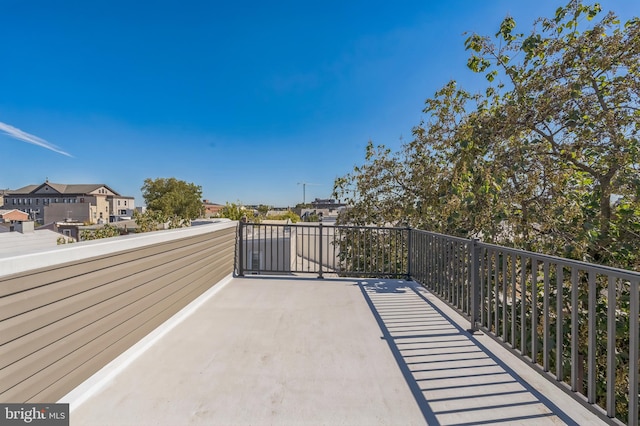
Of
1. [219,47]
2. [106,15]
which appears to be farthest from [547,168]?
[106,15]

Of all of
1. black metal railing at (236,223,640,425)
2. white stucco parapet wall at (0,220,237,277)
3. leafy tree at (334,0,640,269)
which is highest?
leafy tree at (334,0,640,269)

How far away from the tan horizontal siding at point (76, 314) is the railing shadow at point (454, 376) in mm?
2090

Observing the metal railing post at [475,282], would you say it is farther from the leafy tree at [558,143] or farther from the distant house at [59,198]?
the distant house at [59,198]

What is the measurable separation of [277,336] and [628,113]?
5.22 m

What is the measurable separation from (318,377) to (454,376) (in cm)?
96

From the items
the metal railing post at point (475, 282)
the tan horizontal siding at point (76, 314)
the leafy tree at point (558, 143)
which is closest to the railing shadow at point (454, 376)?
the metal railing post at point (475, 282)

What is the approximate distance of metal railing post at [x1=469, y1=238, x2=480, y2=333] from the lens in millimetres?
2465

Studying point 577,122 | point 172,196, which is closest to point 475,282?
point 577,122

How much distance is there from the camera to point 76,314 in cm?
160

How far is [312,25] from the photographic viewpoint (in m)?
7.95

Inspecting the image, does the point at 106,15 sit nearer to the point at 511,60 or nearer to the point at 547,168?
the point at 511,60

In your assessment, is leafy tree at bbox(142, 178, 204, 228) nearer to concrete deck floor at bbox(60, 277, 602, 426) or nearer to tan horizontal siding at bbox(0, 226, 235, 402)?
tan horizontal siding at bbox(0, 226, 235, 402)

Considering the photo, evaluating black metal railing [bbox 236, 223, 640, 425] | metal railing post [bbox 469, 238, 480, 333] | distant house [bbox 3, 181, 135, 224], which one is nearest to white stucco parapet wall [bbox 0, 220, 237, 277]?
black metal railing [bbox 236, 223, 640, 425]

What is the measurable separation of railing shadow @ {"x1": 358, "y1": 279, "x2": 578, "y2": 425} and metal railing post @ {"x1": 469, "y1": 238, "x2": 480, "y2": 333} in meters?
0.16
